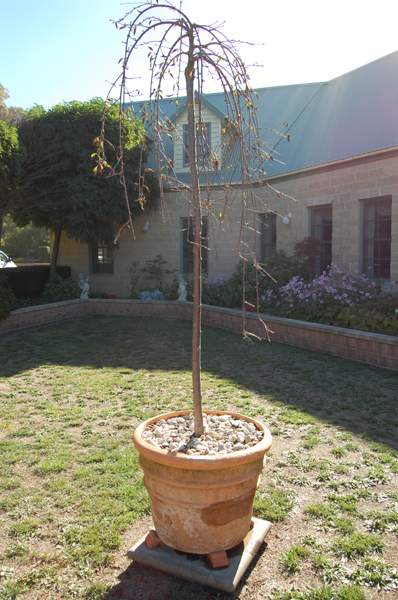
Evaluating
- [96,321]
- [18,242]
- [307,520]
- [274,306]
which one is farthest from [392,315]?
[18,242]

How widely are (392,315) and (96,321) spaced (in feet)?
23.8

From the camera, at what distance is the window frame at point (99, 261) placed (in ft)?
50.4

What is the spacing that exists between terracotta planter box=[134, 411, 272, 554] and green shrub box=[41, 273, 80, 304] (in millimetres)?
11133

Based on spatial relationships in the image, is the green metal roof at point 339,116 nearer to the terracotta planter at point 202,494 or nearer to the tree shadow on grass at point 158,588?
the terracotta planter at point 202,494

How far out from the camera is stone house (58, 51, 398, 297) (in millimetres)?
8891

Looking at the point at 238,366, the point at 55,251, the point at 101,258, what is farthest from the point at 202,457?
the point at 101,258

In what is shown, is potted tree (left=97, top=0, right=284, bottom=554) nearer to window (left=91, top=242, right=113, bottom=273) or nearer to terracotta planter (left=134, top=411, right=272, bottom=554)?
terracotta planter (left=134, top=411, right=272, bottom=554)

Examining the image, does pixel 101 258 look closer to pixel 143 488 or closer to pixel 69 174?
pixel 69 174

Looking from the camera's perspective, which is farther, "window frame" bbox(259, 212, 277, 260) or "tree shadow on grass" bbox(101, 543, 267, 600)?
"window frame" bbox(259, 212, 277, 260)

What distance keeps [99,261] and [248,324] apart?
26.3 ft

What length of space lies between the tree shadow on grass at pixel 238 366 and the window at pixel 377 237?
9.29ft

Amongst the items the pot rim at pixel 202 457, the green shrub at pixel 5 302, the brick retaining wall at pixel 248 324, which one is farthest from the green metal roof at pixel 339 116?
the pot rim at pixel 202 457

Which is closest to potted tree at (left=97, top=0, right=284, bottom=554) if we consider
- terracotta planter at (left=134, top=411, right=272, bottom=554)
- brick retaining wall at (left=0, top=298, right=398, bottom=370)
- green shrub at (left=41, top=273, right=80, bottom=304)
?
terracotta planter at (left=134, top=411, right=272, bottom=554)

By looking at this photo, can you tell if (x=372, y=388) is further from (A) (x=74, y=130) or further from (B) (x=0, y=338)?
(A) (x=74, y=130)
